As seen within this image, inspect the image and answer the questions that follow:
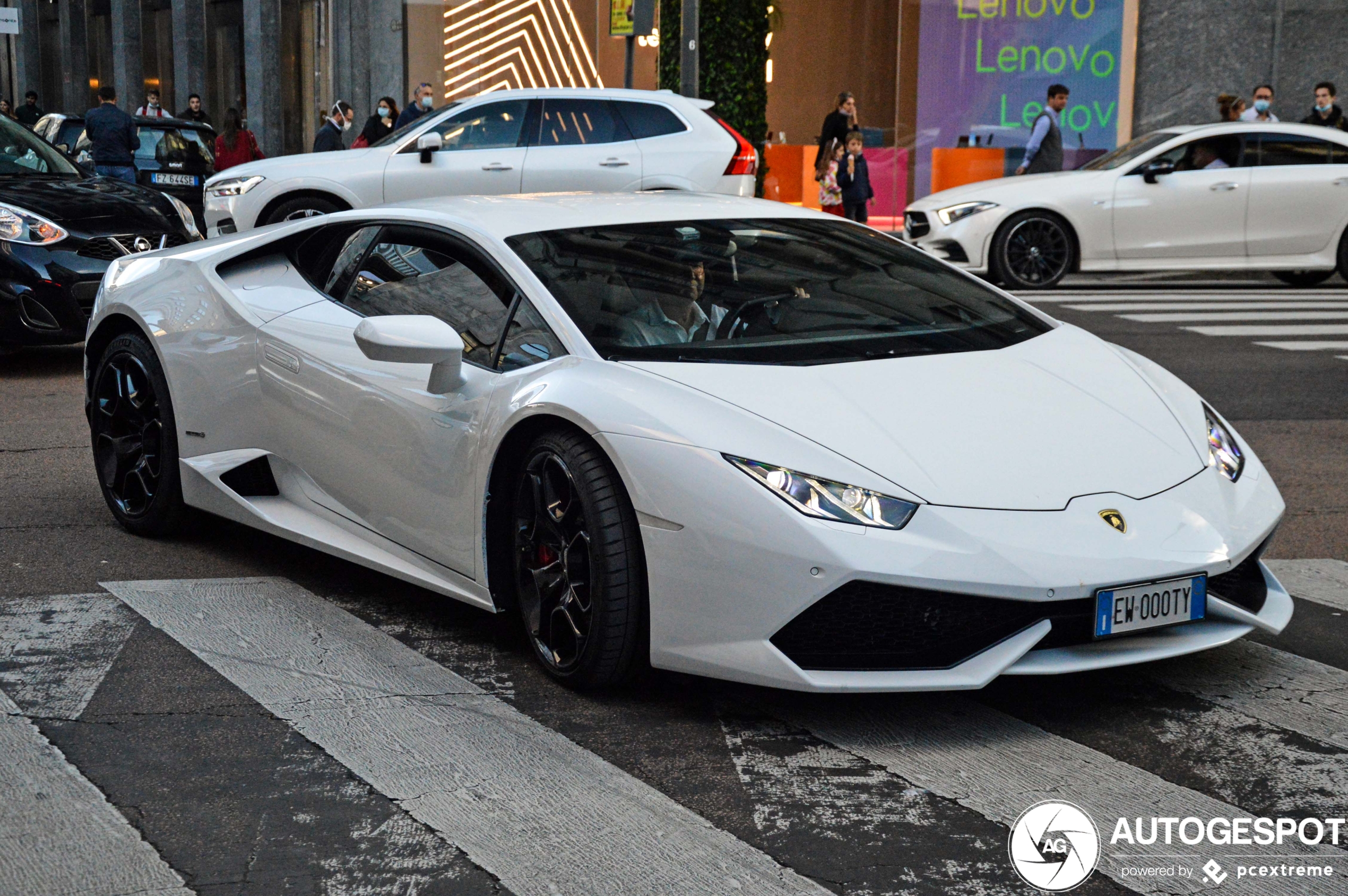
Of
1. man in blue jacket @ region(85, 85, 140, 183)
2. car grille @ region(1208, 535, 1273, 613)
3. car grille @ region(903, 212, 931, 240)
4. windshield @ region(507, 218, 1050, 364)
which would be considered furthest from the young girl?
car grille @ region(1208, 535, 1273, 613)

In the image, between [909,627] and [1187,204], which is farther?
[1187,204]

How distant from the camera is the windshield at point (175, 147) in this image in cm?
1897

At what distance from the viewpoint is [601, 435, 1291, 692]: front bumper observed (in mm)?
3496

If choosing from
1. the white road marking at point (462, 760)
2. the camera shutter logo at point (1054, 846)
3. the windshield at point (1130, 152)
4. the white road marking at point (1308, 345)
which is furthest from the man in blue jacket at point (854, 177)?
the camera shutter logo at point (1054, 846)

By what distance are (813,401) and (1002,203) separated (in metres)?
11.3

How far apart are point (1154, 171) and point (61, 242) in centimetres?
958

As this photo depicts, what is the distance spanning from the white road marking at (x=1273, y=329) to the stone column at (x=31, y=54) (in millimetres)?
43379

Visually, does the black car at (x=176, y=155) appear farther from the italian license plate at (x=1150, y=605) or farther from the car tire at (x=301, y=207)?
the italian license plate at (x=1150, y=605)

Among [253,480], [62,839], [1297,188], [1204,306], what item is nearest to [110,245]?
[253,480]

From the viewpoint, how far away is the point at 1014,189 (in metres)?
14.7

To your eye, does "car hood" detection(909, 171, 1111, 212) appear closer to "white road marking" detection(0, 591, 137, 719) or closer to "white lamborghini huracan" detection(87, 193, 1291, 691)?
"white lamborghini huracan" detection(87, 193, 1291, 691)

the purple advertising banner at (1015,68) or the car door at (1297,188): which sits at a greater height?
the purple advertising banner at (1015,68)

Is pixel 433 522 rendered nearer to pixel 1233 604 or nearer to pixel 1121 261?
pixel 1233 604

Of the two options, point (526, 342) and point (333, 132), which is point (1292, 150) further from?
point (526, 342)
